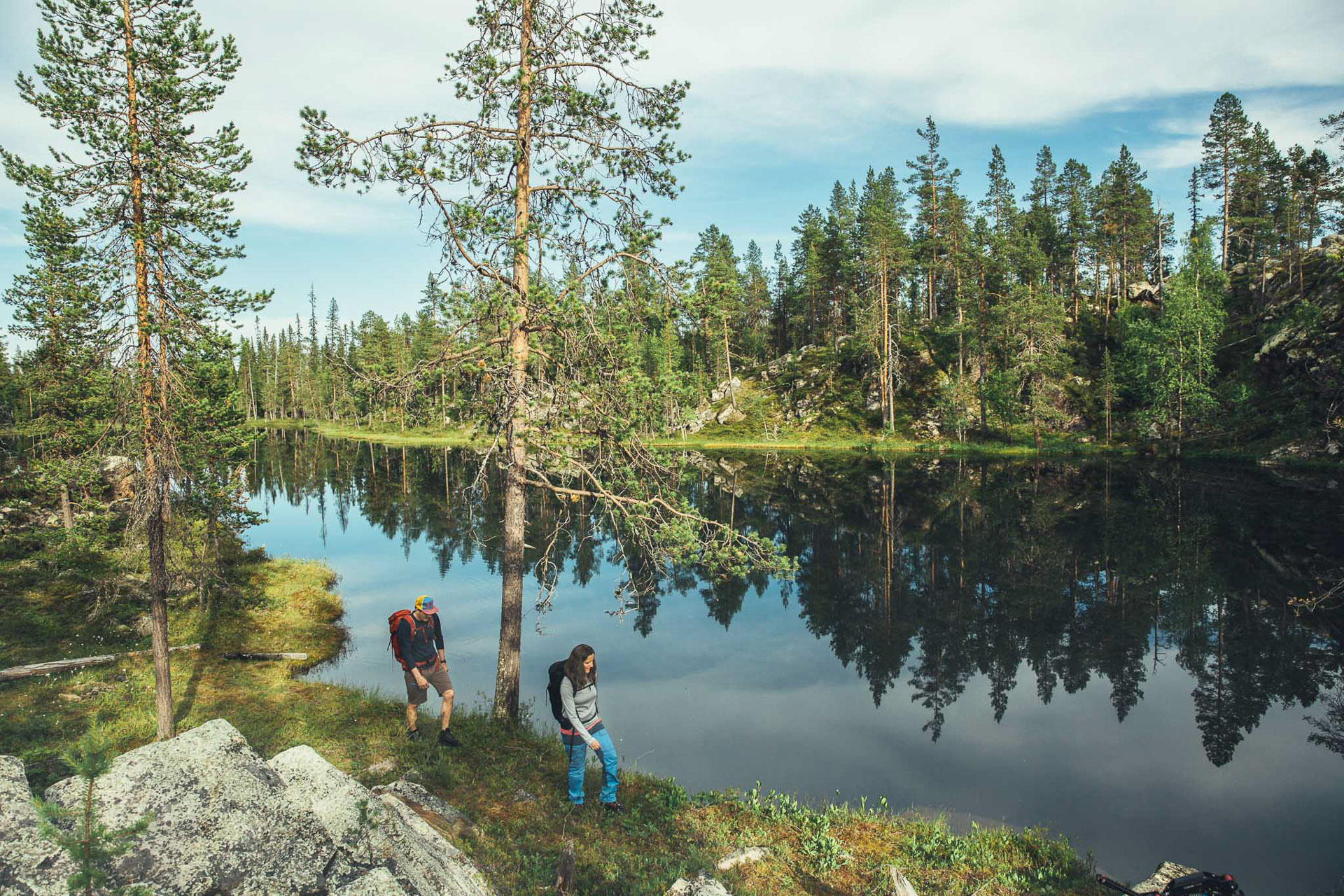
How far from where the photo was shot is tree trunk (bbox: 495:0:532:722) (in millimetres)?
10781

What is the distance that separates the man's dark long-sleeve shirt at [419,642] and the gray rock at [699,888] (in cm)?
661

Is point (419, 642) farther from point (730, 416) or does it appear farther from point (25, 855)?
point (730, 416)

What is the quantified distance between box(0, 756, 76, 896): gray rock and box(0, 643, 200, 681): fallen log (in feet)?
37.2

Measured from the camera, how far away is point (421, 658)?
11.8m

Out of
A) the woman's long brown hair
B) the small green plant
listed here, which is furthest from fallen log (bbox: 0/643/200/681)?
the small green plant

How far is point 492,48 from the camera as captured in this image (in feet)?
37.1

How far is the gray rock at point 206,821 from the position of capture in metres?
4.61

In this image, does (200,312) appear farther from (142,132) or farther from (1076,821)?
(1076,821)

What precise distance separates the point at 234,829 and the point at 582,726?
4756 millimetres

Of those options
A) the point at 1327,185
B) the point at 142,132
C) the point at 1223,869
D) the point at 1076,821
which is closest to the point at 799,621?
the point at 1076,821

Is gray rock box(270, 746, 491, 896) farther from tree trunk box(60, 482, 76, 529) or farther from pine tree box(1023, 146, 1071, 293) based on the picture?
pine tree box(1023, 146, 1071, 293)

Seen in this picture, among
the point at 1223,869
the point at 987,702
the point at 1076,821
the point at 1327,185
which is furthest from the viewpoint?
the point at 1327,185

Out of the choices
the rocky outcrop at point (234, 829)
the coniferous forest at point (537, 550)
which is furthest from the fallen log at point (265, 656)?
the rocky outcrop at point (234, 829)

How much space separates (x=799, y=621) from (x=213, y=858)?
20.2 meters
